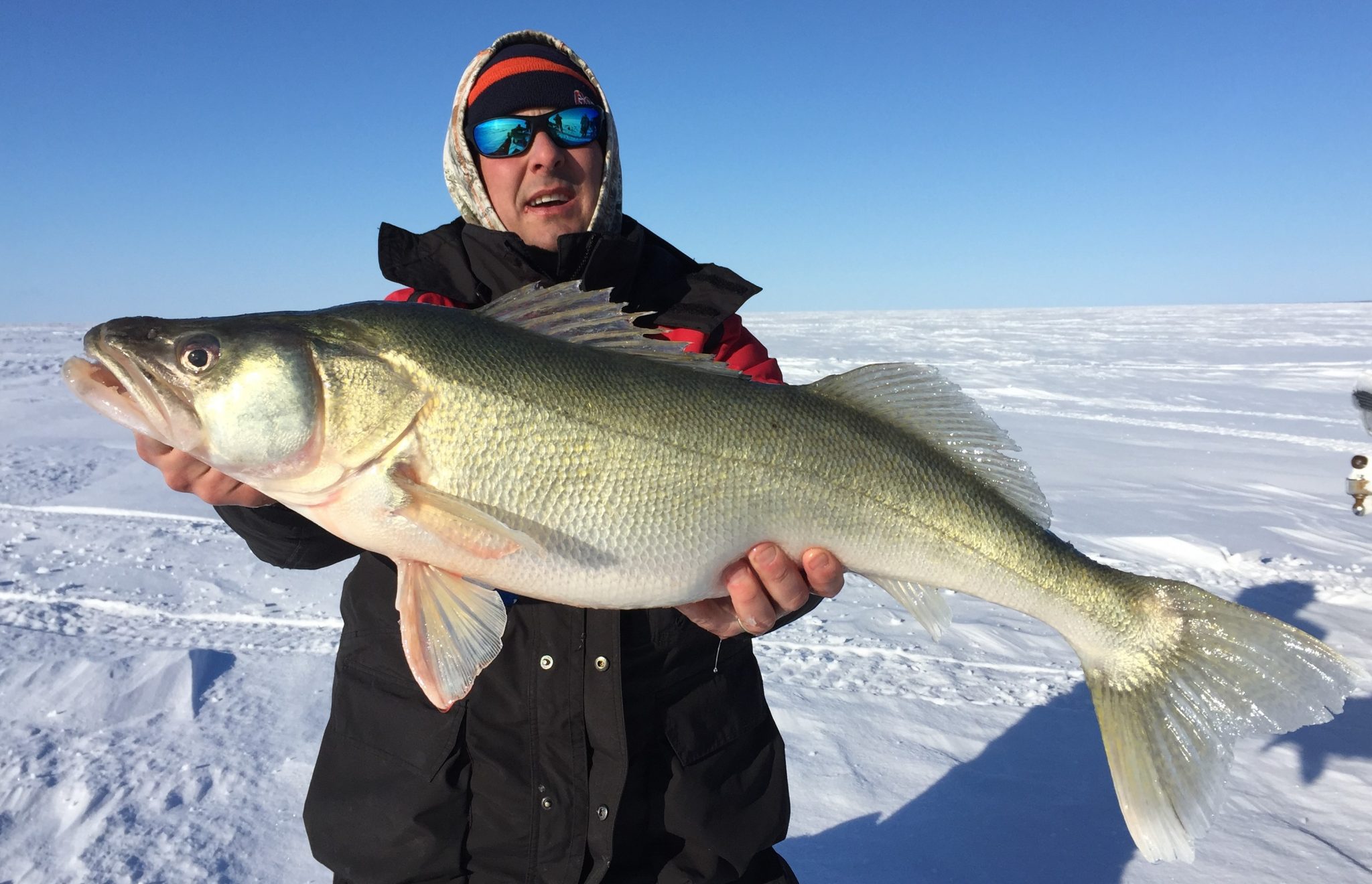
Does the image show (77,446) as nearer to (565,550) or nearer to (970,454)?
(565,550)

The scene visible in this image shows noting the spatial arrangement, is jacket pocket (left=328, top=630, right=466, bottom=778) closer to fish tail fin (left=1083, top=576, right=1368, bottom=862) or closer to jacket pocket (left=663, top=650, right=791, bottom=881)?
jacket pocket (left=663, top=650, right=791, bottom=881)

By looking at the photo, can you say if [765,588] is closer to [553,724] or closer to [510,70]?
[553,724]

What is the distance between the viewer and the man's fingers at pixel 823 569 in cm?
196

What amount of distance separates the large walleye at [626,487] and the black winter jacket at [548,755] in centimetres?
21

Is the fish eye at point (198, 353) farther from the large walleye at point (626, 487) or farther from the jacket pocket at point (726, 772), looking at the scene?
the jacket pocket at point (726, 772)

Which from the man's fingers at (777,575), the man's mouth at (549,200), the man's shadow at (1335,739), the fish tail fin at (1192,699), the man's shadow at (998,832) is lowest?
the man's shadow at (998,832)

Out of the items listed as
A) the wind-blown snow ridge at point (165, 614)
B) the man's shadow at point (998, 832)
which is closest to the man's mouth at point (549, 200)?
the man's shadow at point (998, 832)

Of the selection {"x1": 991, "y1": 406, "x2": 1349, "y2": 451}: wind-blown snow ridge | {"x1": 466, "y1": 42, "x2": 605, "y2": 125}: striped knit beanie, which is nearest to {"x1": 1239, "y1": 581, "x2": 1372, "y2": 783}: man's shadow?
{"x1": 466, "y1": 42, "x2": 605, "y2": 125}: striped knit beanie

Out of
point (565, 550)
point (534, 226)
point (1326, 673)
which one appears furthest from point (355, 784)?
point (1326, 673)

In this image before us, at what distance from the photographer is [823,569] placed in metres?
1.96

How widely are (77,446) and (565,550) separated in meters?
9.24

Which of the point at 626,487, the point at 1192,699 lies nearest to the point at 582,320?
the point at 626,487

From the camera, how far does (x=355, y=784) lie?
1974 mm

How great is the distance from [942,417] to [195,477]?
1975mm
